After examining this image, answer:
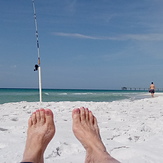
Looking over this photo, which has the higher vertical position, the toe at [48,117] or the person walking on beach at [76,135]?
the toe at [48,117]

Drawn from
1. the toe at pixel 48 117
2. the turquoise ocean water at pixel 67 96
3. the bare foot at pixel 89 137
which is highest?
the toe at pixel 48 117

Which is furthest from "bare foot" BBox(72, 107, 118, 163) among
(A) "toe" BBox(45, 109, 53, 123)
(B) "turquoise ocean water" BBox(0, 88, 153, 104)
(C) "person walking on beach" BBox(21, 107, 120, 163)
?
(B) "turquoise ocean water" BBox(0, 88, 153, 104)

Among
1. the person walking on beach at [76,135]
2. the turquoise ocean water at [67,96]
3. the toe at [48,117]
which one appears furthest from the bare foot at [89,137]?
the turquoise ocean water at [67,96]

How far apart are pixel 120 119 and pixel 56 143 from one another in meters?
1.47

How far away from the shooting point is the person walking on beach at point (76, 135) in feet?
4.86

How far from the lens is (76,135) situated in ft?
6.44

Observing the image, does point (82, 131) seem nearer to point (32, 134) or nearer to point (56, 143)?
point (56, 143)

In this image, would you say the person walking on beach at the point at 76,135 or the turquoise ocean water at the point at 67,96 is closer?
the person walking on beach at the point at 76,135

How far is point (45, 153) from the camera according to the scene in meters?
1.74

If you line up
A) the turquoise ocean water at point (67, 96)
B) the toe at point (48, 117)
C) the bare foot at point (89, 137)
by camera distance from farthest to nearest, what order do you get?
the turquoise ocean water at point (67, 96) → the toe at point (48, 117) → the bare foot at point (89, 137)

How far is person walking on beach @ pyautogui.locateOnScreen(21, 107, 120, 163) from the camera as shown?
1.48 metres

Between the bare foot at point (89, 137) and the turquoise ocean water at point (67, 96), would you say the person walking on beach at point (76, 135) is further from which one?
the turquoise ocean water at point (67, 96)

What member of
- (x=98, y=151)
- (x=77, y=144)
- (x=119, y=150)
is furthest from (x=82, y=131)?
(x=98, y=151)

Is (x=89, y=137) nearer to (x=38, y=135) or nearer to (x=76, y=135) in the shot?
(x=76, y=135)
